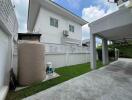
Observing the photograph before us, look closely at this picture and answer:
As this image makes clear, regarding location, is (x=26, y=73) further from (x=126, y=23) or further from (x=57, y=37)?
(x=57, y=37)

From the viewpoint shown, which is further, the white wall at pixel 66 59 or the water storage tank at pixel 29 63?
the white wall at pixel 66 59

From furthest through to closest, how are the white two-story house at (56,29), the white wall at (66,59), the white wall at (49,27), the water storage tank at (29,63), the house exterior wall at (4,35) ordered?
the white wall at (49,27)
the white two-story house at (56,29)
the white wall at (66,59)
the water storage tank at (29,63)
the house exterior wall at (4,35)

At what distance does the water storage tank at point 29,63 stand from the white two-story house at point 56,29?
3.31 m

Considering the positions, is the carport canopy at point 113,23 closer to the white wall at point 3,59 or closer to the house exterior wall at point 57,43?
the house exterior wall at point 57,43

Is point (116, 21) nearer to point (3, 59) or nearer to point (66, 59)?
point (66, 59)

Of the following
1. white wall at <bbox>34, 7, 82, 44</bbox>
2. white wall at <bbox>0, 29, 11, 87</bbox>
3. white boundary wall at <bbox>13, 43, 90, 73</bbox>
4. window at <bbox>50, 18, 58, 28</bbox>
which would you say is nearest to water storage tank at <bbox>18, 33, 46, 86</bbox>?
white wall at <bbox>0, 29, 11, 87</bbox>

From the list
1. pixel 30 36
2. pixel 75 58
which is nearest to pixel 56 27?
pixel 75 58

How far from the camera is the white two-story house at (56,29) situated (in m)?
9.37

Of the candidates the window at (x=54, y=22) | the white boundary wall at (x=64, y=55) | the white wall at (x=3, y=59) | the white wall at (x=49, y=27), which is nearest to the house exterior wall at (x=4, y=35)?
the white wall at (x=3, y=59)

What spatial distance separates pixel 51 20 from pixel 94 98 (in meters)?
9.85

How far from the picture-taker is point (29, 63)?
16.5ft

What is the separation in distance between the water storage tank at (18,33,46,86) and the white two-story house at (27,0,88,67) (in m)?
3.31

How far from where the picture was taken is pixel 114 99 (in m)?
3.15

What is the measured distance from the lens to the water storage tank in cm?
504
